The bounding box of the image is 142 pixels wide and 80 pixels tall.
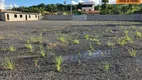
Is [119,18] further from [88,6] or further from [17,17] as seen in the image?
[88,6]

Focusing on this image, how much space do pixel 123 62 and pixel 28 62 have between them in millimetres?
2975

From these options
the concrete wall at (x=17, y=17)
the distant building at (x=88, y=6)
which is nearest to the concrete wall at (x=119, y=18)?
the concrete wall at (x=17, y=17)

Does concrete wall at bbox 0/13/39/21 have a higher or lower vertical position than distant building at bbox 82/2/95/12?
lower

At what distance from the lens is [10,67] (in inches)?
263

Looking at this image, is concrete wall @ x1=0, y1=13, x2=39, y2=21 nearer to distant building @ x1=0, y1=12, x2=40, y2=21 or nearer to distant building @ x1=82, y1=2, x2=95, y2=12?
distant building @ x1=0, y1=12, x2=40, y2=21

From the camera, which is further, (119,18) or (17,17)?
(17,17)

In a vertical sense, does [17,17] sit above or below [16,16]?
below

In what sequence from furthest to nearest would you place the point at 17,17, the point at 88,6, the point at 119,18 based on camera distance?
the point at 88,6 → the point at 17,17 → the point at 119,18

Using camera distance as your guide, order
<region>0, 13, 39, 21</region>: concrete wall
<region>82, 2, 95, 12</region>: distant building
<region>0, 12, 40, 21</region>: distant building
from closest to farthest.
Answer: <region>0, 13, 39, 21</region>: concrete wall, <region>0, 12, 40, 21</region>: distant building, <region>82, 2, 95, 12</region>: distant building

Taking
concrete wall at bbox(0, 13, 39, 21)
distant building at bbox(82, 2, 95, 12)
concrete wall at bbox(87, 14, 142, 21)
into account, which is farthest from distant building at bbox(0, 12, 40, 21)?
distant building at bbox(82, 2, 95, 12)

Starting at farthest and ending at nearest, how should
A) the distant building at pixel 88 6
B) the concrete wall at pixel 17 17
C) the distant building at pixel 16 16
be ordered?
the distant building at pixel 88 6 < the distant building at pixel 16 16 < the concrete wall at pixel 17 17

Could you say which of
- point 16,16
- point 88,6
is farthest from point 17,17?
point 88,6

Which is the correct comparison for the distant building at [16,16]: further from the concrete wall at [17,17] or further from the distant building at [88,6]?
the distant building at [88,6]

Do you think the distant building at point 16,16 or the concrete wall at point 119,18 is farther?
the concrete wall at point 119,18
